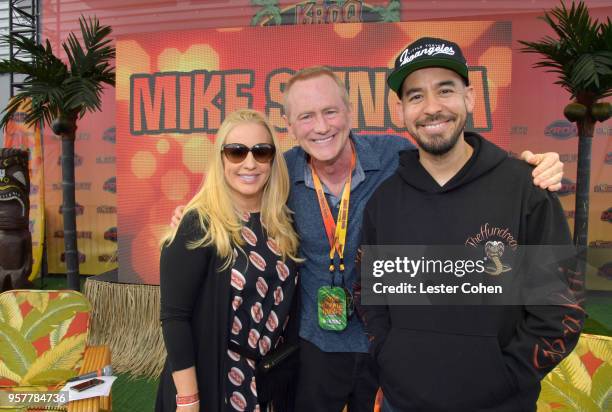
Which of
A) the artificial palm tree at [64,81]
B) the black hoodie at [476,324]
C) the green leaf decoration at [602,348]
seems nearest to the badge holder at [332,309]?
the black hoodie at [476,324]

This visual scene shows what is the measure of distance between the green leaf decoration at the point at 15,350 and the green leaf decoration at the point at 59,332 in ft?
0.41

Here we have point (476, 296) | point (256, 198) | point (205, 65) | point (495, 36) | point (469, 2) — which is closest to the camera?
point (476, 296)

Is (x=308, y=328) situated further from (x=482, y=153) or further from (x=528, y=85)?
(x=528, y=85)

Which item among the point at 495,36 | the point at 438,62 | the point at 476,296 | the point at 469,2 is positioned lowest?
the point at 476,296

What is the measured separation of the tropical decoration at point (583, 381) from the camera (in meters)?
1.99

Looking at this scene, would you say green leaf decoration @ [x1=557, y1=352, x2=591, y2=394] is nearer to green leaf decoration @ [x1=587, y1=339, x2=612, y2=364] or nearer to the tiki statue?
green leaf decoration @ [x1=587, y1=339, x2=612, y2=364]

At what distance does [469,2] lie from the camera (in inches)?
233

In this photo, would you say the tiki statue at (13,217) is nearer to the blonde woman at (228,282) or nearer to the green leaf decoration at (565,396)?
the blonde woman at (228,282)

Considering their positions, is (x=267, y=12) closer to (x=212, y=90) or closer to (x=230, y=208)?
(x=212, y=90)

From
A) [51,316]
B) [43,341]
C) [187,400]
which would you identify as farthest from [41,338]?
[187,400]

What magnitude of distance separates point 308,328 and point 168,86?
354cm

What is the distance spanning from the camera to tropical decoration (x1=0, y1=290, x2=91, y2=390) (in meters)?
→ 2.67

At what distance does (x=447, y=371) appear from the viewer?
1205 millimetres

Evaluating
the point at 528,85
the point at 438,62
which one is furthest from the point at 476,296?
the point at 528,85
